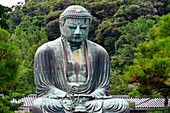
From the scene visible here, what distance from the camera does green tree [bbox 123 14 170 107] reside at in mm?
12031

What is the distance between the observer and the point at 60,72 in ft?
28.7

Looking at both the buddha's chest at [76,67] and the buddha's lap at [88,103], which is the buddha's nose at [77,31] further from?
the buddha's lap at [88,103]

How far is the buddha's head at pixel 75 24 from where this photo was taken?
342 inches

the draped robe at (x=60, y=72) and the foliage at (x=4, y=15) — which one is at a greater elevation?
the foliage at (x=4, y=15)

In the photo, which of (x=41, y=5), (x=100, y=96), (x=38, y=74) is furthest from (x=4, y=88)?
(x=41, y=5)

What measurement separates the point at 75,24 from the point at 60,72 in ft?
3.47

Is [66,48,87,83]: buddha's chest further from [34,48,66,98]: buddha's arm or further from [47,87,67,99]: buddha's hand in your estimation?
[47,87,67,99]: buddha's hand

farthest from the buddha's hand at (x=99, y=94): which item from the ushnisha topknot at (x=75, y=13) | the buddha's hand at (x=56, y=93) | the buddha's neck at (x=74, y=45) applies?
the ushnisha topknot at (x=75, y=13)

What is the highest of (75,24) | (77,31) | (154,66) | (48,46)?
(75,24)

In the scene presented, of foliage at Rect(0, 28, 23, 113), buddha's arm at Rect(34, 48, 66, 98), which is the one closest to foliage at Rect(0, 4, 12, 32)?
foliage at Rect(0, 28, 23, 113)

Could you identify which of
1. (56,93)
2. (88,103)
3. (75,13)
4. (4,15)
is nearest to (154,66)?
(75,13)

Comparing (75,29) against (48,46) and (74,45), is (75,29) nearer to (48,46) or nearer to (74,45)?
(74,45)

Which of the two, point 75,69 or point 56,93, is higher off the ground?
point 75,69

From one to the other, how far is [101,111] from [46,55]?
1.72 m
